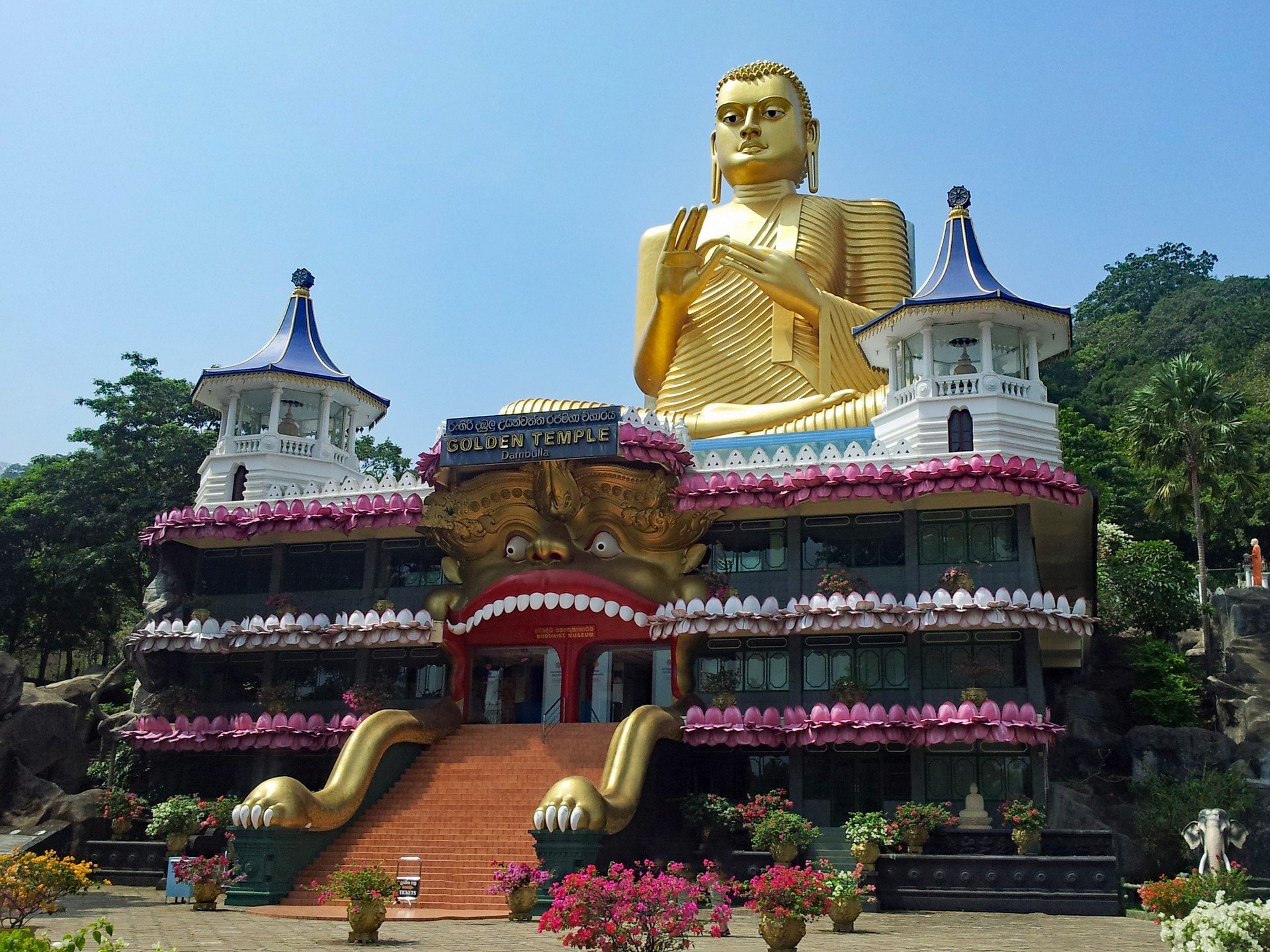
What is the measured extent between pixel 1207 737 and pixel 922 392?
10046 mm

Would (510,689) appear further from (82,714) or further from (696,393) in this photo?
(82,714)

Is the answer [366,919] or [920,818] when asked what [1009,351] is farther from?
[366,919]

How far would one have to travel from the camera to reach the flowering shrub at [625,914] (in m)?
11.5

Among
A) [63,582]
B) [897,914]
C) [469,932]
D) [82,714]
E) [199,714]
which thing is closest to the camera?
[469,932]

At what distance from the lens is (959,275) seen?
26.8 meters

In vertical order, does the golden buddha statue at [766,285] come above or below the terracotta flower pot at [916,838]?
above

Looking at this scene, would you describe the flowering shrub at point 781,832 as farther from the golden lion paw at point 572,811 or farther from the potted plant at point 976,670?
the potted plant at point 976,670

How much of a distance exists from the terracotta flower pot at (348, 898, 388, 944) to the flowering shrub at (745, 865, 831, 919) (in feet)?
14.9

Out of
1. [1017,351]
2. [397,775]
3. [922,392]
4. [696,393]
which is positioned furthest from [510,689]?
[1017,351]

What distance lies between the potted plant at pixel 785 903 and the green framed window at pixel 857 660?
34.4ft

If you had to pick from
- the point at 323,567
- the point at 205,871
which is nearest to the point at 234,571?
the point at 323,567

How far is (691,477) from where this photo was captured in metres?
26.3

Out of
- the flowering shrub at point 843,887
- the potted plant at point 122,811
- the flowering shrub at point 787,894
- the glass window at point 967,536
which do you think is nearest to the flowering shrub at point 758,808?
the flowering shrub at point 843,887

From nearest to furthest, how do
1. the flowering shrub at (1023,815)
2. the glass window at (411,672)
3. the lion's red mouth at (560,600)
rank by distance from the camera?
the flowering shrub at (1023,815) → the lion's red mouth at (560,600) → the glass window at (411,672)
